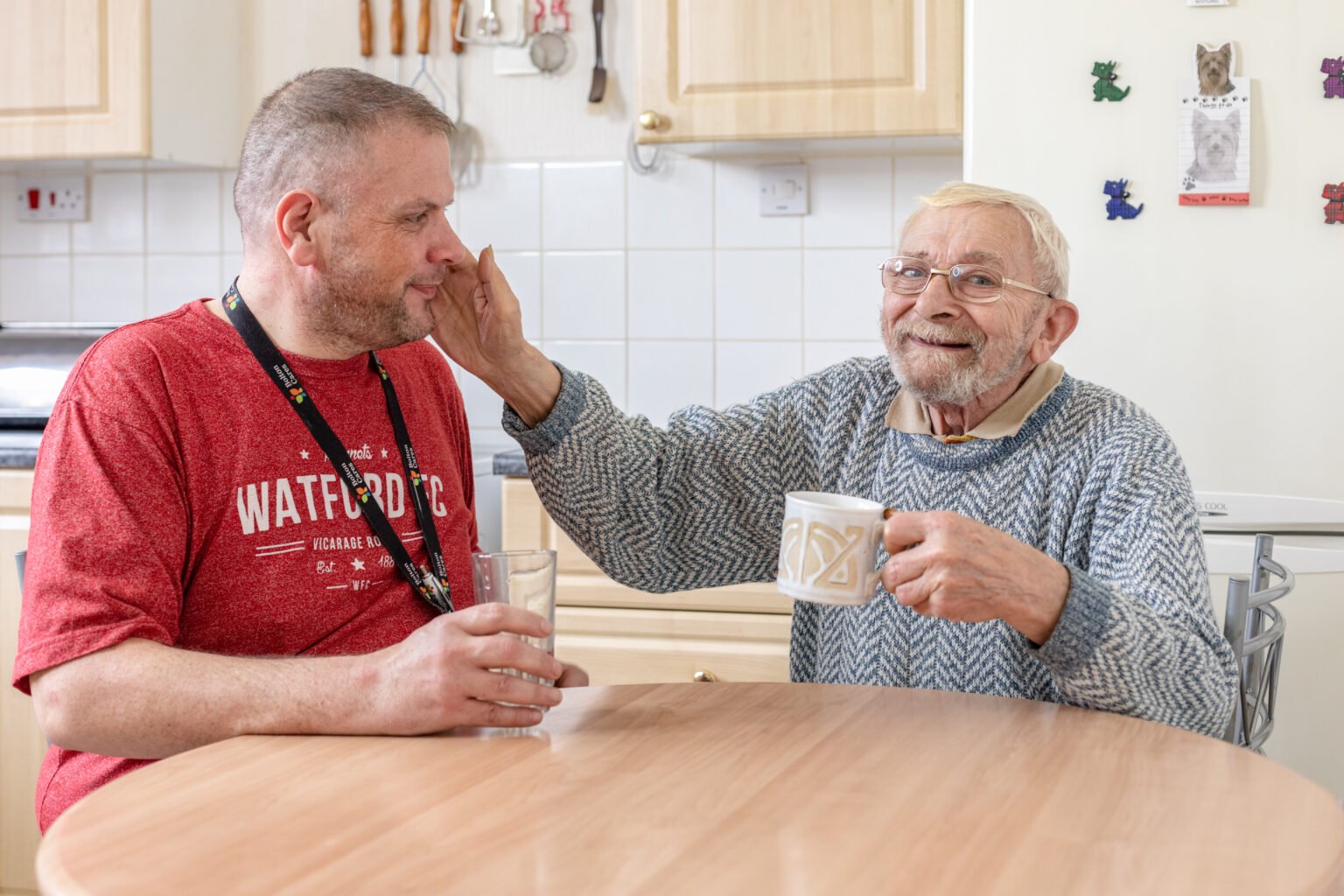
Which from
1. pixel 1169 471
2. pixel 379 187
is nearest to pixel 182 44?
pixel 379 187

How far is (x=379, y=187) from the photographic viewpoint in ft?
4.65

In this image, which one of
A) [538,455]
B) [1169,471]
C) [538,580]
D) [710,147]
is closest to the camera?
[538,580]

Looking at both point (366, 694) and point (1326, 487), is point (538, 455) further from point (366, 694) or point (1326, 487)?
point (1326, 487)

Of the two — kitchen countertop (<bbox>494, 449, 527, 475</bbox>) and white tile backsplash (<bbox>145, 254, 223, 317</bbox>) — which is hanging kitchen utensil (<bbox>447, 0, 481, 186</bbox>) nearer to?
white tile backsplash (<bbox>145, 254, 223, 317</bbox>)

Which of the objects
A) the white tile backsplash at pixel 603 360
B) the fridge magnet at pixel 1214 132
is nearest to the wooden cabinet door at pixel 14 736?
the white tile backsplash at pixel 603 360

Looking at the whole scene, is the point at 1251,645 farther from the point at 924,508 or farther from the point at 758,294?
the point at 758,294

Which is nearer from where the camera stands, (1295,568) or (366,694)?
(366,694)

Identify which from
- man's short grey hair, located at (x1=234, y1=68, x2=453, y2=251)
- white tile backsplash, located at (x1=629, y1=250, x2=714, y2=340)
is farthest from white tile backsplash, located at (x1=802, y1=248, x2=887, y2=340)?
man's short grey hair, located at (x1=234, y1=68, x2=453, y2=251)

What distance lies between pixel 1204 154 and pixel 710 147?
3.29 ft

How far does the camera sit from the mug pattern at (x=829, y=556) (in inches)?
43.3

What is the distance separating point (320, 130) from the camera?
141 centimetres

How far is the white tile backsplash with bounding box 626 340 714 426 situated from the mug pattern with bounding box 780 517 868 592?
182cm

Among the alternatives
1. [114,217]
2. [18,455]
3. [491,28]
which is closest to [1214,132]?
[491,28]

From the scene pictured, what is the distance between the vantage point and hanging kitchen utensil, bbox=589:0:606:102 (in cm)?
288
